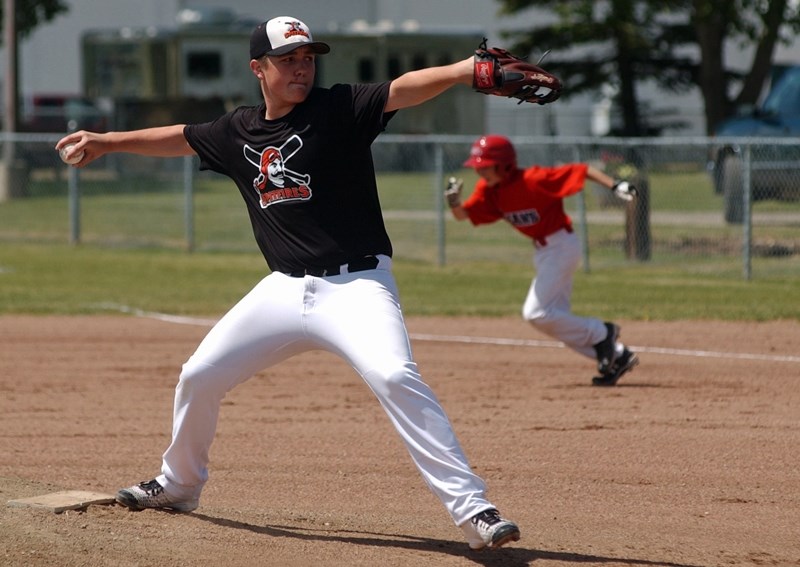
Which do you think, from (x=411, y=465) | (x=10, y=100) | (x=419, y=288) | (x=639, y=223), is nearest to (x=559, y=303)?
(x=411, y=465)

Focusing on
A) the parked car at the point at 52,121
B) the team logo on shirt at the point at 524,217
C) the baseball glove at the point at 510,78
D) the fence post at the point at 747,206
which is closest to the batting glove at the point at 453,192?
the team logo on shirt at the point at 524,217

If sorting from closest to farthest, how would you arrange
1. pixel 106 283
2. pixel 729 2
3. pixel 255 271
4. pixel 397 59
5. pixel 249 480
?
pixel 249 480, pixel 106 283, pixel 255 271, pixel 729 2, pixel 397 59

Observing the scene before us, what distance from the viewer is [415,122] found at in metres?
33.2

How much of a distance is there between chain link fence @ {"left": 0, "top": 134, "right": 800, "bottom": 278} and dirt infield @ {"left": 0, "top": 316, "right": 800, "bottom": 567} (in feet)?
17.8

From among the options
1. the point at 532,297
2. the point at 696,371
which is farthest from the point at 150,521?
the point at 696,371

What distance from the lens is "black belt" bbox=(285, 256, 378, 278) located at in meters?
5.29

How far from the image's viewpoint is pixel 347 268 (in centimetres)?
529

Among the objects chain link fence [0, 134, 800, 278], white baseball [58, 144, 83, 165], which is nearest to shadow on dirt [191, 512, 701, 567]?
white baseball [58, 144, 83, 165]

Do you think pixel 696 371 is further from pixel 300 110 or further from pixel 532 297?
pixel 300 110

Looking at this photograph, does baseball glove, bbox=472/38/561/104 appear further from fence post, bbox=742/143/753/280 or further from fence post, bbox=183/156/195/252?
A: fence post, bbox=183/156/195/252

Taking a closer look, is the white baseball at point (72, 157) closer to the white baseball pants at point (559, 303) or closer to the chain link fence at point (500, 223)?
the white baseball pants at point (559, 303)

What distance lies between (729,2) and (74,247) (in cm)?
1232

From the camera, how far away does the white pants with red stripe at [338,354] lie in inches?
198

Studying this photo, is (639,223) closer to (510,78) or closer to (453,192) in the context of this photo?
(453,192)
